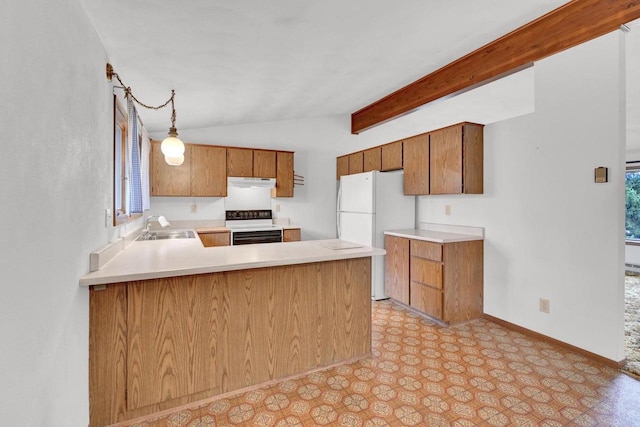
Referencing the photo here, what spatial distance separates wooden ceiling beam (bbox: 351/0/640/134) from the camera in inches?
81.0

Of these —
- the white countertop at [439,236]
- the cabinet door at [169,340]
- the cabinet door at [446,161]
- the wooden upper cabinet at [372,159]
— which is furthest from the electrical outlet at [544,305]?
the cabinet door at [169,340]

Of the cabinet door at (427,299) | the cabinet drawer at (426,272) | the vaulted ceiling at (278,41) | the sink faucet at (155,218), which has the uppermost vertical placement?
the vaulted ceiling at (278,41)

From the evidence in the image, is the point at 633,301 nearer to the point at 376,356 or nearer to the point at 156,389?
the point at 376,356

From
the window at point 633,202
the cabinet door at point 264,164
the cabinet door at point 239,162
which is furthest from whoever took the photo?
the window at point 633,202

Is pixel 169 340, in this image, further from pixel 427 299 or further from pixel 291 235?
pixel 291 235

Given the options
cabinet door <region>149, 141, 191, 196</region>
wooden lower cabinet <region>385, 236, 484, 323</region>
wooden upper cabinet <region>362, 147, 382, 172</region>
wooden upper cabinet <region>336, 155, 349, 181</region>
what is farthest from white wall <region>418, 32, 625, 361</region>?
cabinet door <region>149, 141, 191, 196</region>

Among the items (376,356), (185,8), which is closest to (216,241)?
(376,356)

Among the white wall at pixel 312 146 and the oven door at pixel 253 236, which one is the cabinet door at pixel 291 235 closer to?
the oven door at pixel 253 236

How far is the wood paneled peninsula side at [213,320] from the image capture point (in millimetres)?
1713

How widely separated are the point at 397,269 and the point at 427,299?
55 cm

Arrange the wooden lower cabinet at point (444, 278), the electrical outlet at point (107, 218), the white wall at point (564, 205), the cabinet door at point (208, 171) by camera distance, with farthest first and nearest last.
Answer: the cabinet door at point (208, 171) → the wooden lower cabinet at point (444, 278) → the white wall at point (564, 205) → the electrical outlet at point (107, 218)

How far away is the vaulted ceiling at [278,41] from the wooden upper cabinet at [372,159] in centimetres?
114

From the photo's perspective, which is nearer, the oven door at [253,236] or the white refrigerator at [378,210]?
the white refrigerator at [378,210]

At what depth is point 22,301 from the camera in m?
0.95
